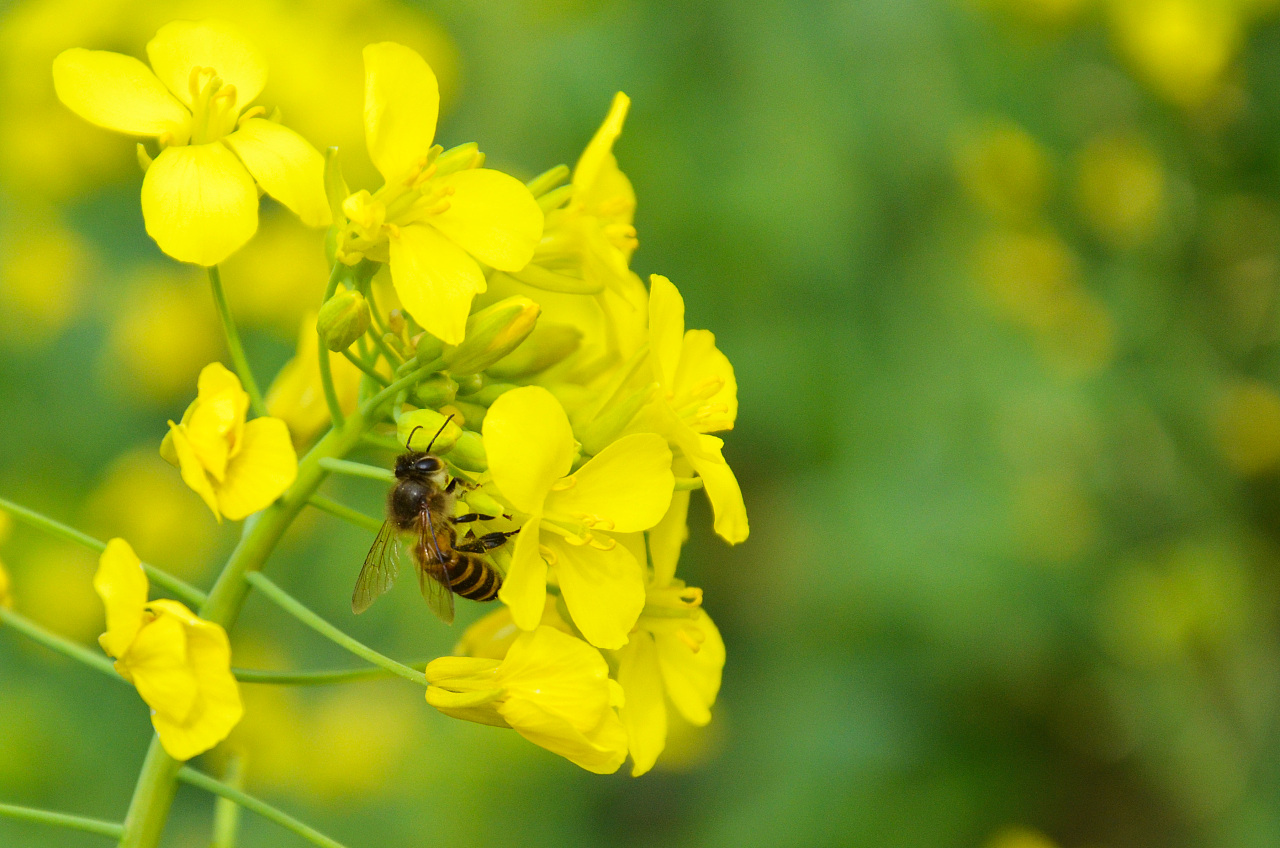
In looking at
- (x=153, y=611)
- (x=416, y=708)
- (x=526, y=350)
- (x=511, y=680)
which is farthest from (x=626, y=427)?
(x=416, y=708)

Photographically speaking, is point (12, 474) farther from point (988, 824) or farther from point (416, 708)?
point (988, 824)

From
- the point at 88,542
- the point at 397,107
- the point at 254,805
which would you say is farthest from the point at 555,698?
the point at 397,107

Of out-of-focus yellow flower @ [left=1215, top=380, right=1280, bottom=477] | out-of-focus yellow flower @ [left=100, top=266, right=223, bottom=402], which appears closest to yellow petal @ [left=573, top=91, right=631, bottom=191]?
out-of-focus yellow flower @ [left=100, top=266, right=223, bottom=402]

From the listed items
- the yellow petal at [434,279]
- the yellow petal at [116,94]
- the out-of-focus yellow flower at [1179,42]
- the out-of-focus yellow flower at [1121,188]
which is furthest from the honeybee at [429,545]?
the out-of-focus yellow flower at [1179,42]

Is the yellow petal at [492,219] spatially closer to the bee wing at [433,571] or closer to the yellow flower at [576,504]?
the yellow flower at [576,504]

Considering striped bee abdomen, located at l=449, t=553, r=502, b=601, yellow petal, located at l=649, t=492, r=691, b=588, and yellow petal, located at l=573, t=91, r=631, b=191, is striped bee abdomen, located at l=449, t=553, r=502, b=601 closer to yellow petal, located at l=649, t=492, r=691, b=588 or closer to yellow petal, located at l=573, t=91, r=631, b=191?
yellow petal, located at l=649, t=492, r=691, b=588

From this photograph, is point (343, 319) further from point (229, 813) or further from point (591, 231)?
point (229, 813)
